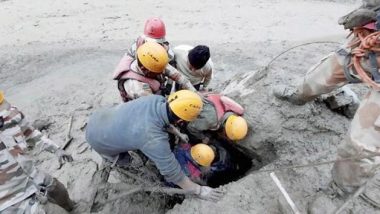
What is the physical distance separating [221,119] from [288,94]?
76 cm

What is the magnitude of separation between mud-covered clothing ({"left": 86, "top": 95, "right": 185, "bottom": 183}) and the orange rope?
1523 millimetres

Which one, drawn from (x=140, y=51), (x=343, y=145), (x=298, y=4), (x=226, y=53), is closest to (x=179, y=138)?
(x=140, y=51)

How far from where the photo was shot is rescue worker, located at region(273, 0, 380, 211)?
9.27 feet

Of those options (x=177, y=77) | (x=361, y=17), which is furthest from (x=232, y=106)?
(x=361, y=17)

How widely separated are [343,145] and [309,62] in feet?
9.04

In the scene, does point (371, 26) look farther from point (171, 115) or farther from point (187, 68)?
point (187, 68)

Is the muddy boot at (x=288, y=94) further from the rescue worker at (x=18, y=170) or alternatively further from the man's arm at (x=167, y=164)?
the rescue worker at (x=18, y=170)

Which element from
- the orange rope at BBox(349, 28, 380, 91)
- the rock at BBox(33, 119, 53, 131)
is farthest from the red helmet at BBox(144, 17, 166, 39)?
the orange rope at BBox(349, 28, 380, 91)

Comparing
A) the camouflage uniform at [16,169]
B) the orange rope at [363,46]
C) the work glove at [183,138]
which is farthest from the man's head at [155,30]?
the orange rope at [363,46]

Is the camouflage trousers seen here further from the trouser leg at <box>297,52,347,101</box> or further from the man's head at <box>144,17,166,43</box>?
the man's head at <box>144,17,166,43</box>

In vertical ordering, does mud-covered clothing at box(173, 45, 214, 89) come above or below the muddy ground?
above

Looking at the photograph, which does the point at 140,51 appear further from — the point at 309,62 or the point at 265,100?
the point at 309,62

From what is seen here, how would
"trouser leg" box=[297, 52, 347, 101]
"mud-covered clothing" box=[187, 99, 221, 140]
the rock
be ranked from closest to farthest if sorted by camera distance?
"trouser leg" box=[297, 52, 347, 101] < "mud-covered clothing" box=[187, 99, 221, 140] < the rock

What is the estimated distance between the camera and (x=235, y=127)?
3.64 metres
